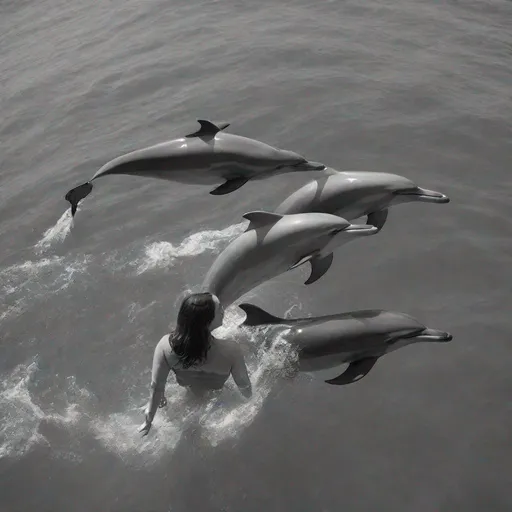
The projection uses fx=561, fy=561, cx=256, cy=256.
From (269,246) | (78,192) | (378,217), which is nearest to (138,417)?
(269,246)

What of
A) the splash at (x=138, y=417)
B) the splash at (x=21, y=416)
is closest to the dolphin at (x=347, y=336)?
the splash at (x=138, y=417)

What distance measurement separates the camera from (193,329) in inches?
191

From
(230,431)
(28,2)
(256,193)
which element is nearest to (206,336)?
(230,431)

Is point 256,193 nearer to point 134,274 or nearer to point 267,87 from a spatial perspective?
point 134,274

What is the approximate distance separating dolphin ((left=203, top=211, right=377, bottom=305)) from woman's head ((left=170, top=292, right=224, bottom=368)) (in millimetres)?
991

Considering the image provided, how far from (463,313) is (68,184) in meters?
7.31

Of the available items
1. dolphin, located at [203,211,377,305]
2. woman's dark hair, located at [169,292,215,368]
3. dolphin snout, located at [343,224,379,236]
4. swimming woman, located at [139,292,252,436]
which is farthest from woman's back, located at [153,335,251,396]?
dolphin snout, located at [343,224,379,236]

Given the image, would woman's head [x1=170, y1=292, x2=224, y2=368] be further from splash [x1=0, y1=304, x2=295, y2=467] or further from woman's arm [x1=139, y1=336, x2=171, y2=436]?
splash [x1=0, y1=304, x2=295, y2=467]

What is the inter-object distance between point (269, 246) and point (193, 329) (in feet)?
4.97

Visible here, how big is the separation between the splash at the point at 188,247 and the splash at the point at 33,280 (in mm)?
1022

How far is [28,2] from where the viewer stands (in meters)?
21.6

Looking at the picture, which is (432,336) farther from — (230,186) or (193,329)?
(230,186)

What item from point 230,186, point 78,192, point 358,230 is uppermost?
point 78,192

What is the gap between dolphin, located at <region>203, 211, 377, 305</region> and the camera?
5988 millimetres
